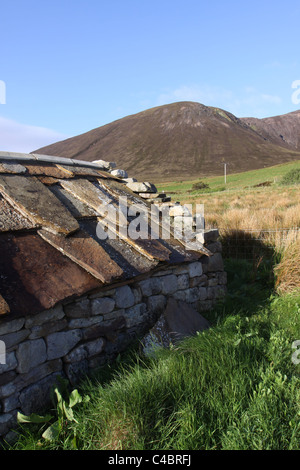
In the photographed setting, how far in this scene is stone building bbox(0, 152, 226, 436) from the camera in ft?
9.41

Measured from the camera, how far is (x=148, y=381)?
2.88 m

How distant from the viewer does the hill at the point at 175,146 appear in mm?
89188

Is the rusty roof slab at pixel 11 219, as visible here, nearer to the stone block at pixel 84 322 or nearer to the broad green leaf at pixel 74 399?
the stone block at pixel 84 322

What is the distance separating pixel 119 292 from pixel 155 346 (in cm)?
66

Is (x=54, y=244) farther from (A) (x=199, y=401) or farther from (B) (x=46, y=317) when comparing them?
(A) (x=199, y=401)

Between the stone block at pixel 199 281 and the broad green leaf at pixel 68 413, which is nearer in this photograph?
the broad green leaf at pixel 68 413

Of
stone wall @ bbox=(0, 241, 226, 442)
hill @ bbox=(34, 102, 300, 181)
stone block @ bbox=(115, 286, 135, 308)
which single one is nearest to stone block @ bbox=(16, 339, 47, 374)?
stone wall @ bbox=(0, 241, 226, 442)

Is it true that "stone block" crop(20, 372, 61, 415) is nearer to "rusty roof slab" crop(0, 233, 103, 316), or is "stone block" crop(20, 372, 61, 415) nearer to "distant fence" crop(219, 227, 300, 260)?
"rusty roof slab" crop(0, 233, 103, 316)

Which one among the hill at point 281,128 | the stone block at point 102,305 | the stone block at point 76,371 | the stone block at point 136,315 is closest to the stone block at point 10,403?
the stone block at point 76,371

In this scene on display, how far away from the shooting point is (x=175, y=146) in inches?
4080

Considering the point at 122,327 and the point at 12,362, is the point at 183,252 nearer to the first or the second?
the point at 122,327

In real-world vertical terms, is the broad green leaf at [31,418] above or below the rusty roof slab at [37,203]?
below

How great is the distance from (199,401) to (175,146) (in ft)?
344

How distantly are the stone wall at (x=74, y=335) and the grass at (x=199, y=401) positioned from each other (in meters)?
0.21
